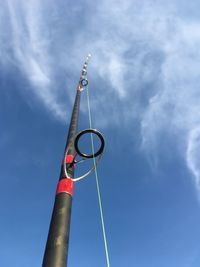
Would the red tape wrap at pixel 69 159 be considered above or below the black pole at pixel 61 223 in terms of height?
above

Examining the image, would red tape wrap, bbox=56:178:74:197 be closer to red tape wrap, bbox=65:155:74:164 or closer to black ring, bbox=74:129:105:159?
red tape wrap, bbox=65:155:74:164

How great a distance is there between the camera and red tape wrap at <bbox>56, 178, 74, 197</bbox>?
6.19 meters

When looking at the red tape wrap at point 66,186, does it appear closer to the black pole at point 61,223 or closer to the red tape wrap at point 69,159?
the black pole at point 61,223

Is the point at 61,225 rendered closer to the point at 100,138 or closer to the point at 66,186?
the point at 66,186

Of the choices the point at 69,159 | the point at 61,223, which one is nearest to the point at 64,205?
the point at 61,223

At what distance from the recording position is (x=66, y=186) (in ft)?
20.6

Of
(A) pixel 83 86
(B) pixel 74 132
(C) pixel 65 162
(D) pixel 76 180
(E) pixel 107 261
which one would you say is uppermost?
(A) pixel 83 86

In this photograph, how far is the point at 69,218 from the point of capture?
5668mm

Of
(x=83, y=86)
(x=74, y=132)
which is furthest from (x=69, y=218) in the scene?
(x=83, y=86)

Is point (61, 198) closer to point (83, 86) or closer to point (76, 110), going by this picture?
point (76, 110)

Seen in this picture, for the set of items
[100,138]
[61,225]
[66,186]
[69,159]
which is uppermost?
[100,138]

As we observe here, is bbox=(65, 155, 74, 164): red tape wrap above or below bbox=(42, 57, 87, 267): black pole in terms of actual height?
above

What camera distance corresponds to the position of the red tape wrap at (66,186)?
6.19 m

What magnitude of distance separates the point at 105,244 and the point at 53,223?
1.49 m
